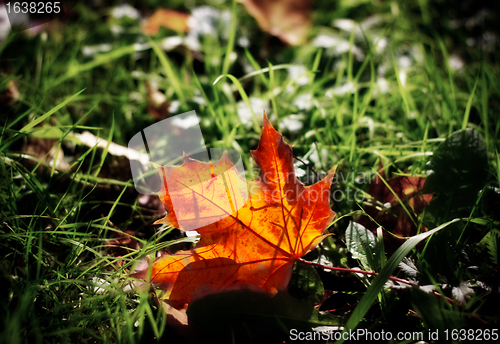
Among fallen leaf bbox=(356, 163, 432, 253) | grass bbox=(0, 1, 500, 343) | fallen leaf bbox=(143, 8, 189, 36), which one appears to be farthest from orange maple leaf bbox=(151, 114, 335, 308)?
fallen leaf bbox=(143, 8, 189, 36)

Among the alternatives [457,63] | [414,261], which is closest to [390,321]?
[414,261]

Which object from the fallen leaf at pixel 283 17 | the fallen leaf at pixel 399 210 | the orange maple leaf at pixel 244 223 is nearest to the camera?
the orange maple leaf at pixel 244 223

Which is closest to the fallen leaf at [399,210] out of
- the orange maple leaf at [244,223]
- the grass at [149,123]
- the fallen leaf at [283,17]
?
the grass at [149,123]

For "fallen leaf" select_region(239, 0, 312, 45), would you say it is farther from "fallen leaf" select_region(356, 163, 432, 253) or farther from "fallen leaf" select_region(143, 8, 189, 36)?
"fallen leaf" select_region(356, 163, 432, 253)

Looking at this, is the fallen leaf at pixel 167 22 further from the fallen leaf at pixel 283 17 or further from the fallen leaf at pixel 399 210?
the fallen leaf at pixel 399 210

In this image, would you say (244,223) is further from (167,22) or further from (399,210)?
(167,22)

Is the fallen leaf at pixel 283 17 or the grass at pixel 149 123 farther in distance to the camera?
the fallen leaf at pixel 283 17
